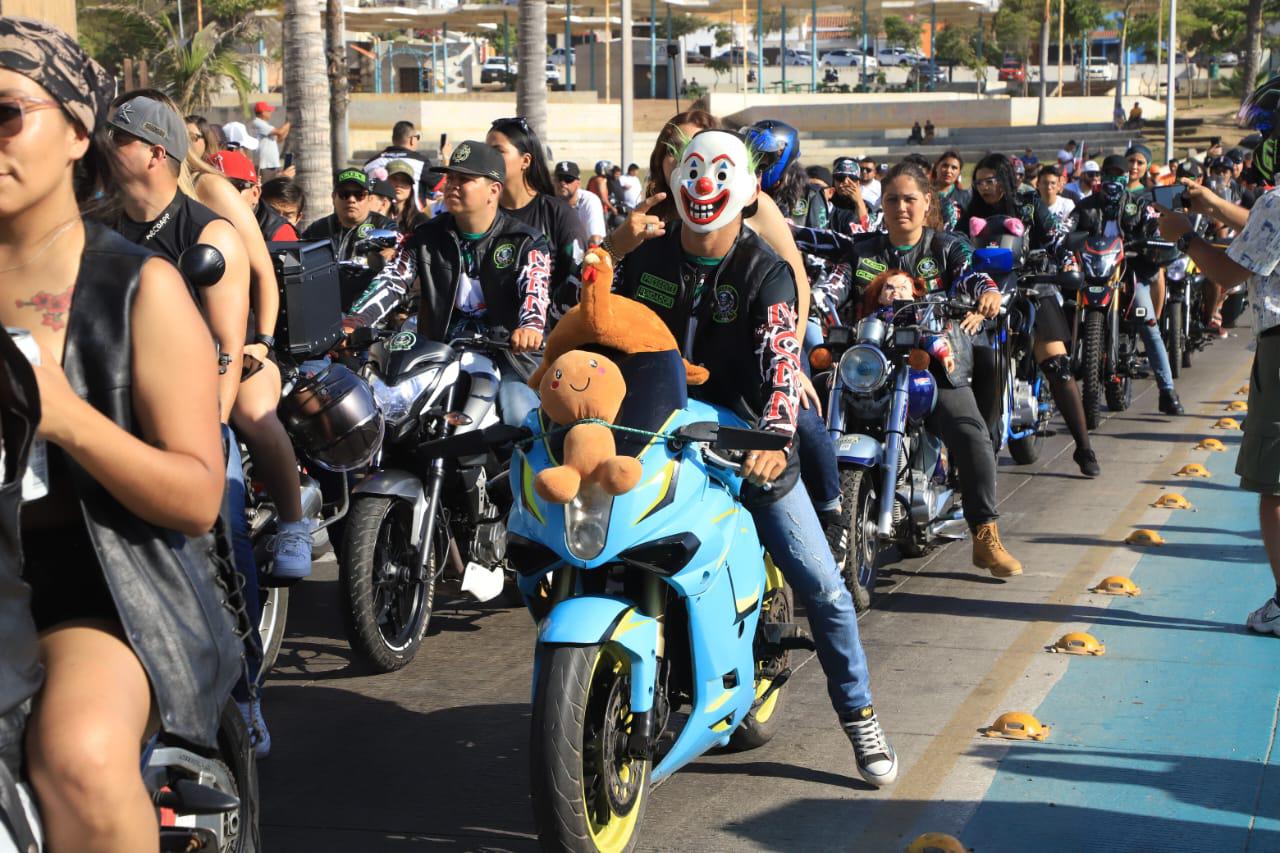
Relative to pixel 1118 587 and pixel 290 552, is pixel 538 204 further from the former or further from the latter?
pixel 1118 587

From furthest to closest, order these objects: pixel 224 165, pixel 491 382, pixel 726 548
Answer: pixel 224 165 → pixel 491 382 → pixel 726 548

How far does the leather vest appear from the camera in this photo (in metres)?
2.68

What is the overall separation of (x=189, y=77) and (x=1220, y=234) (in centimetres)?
2451

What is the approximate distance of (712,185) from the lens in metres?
5.04

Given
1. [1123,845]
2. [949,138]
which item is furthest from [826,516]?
[949,138]

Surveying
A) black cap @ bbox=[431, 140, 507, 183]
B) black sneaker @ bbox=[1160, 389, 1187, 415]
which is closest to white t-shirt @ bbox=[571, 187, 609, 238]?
black sneaker @ bbox=[1160, 389, 1187, 415]

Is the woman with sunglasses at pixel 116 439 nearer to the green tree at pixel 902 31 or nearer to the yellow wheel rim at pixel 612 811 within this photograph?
the yellow wheel rim at pixel 612 811

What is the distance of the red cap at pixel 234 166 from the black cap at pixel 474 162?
2.32m

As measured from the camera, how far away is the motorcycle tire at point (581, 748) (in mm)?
4070

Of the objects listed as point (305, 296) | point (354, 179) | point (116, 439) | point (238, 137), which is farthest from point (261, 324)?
point (238, 137)

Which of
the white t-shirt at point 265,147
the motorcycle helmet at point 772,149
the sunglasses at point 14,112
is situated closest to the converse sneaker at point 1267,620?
the motorcycle helmet at point 772,149

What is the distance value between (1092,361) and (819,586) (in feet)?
25.3

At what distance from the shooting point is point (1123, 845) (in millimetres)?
4676

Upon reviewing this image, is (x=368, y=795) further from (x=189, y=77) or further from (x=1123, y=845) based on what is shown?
(x=189, y=77)
